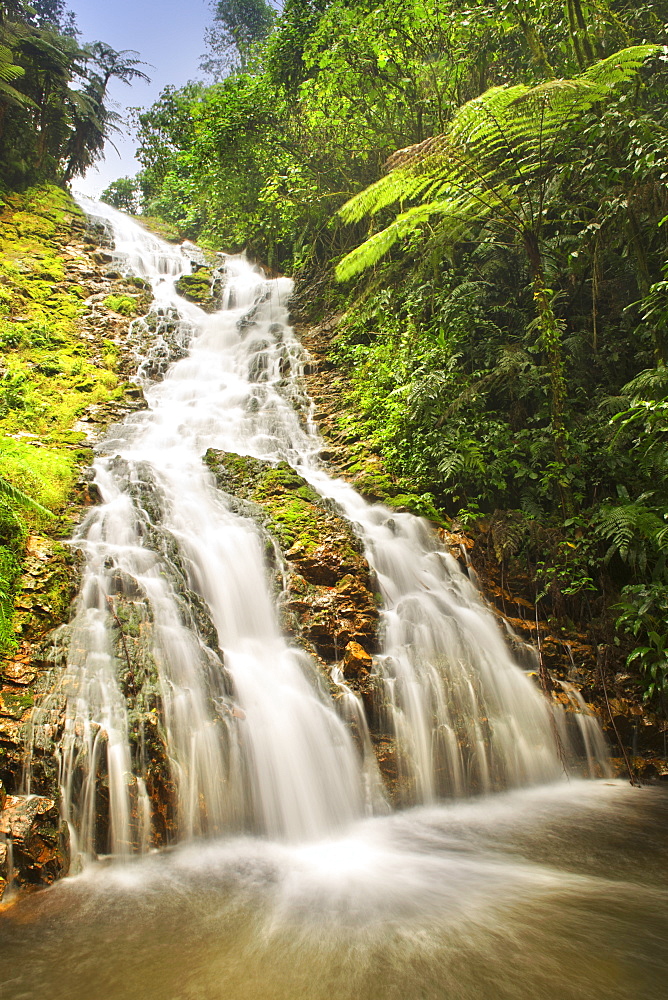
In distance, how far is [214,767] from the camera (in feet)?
12.2

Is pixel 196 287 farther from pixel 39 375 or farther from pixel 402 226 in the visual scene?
pixel 402 226

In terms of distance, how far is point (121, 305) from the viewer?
39.3 ft

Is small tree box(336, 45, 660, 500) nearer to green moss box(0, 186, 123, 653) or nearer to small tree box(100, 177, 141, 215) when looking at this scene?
green moss box(0, 186, 123, 653)

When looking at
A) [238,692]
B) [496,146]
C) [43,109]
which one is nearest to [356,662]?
[238,692]

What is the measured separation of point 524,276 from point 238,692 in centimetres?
719

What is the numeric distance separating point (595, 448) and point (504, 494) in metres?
1.16

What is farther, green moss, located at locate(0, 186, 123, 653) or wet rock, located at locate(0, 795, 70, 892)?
green moss, located at locate(0, 186, 123, 653)

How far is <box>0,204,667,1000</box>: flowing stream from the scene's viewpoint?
2223 millimetres

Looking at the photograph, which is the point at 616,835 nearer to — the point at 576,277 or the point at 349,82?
the point at 576,277

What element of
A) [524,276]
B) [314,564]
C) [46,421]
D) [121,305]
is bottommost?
[314,564]

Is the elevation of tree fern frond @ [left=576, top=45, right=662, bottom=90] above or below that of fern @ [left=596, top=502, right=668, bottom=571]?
above

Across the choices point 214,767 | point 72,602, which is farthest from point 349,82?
point 214,767

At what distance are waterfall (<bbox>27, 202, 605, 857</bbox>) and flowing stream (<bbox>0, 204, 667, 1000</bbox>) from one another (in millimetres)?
17

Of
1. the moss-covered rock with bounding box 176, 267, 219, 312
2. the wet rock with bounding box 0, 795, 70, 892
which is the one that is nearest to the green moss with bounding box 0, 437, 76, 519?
the wet rock with bounding box 0, 795, 70, 892
